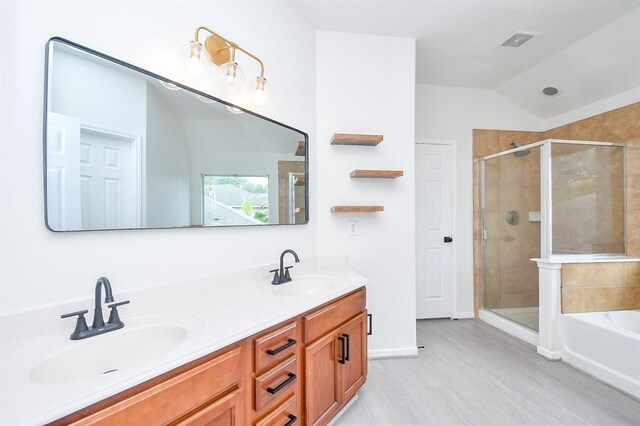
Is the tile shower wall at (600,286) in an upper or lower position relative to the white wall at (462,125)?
lower

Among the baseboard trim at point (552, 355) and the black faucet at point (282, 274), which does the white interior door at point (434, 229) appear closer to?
the baseboard trim at point (552, 355)

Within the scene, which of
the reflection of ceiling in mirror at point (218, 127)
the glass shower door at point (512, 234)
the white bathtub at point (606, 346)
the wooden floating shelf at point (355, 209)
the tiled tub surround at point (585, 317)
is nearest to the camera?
the reflection of ceiling in mirror at point (218, 127)

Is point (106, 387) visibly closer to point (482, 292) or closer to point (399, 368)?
point (399, 368)

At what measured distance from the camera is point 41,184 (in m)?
1.02

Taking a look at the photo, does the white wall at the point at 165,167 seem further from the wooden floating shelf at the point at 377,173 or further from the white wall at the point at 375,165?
the wooden floating shelf at the point at 377,173

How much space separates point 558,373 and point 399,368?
121 cm

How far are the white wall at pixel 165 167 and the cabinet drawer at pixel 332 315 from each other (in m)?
0.81

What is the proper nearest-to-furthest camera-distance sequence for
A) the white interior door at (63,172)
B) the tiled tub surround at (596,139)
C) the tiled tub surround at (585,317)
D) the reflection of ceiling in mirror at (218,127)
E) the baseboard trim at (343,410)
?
the white interior door at (63,172) < the reflection of ceiling in mirror at (218,127) < the baseboard trim at (343,410) < the tiled tub surround at (585,317) < the tiled tub surround at (596,139)

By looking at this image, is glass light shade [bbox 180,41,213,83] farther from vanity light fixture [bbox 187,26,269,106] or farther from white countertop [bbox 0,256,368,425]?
white countertop [bbox 0,256,368,425]

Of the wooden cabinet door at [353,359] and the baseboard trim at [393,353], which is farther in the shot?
the baseboard trim at [393,353]

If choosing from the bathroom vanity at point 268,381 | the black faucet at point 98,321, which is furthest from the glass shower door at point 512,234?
the black faucet at point 98,321

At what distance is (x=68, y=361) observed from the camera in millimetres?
903

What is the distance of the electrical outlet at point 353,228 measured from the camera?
2484 millimetres

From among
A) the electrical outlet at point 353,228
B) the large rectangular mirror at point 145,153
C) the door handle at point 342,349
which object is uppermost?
the large rectangular mirror at point 145,153
